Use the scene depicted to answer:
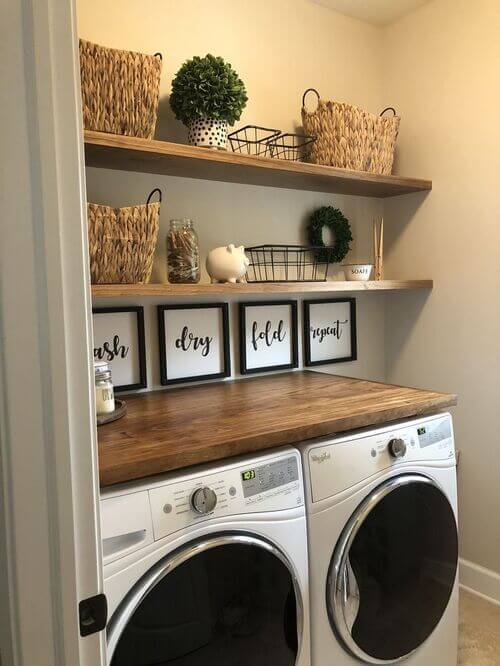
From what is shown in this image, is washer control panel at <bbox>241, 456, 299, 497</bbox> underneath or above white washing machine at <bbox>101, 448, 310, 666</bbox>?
above

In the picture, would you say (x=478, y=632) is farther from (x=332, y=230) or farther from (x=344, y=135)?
(x=344, y=135)

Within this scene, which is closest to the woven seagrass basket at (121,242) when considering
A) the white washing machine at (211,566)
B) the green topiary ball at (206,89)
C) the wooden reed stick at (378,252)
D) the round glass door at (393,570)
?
the green topiary ball at (206,89)

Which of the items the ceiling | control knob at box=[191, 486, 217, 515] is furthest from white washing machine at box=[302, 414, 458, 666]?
the ceiling

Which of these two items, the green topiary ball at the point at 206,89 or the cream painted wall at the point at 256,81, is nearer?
the green topiary ball at the point at 206,89

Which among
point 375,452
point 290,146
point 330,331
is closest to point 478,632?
point 375,452

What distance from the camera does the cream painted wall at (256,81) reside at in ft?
5.96

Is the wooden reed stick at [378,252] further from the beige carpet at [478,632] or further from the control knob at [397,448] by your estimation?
the beige carpet at [478,632]

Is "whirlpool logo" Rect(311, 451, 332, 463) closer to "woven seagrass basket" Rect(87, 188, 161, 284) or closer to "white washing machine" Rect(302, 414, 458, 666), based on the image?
"white washing machine" Rect(302, 414, 458, 666)

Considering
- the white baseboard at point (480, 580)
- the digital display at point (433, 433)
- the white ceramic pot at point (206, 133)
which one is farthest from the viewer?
the white baseboard at point (480, 580)

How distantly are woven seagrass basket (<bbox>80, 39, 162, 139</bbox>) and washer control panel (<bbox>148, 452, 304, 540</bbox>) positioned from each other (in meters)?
1.06

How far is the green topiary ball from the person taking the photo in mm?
1706

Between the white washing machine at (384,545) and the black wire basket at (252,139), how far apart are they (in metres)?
1.22

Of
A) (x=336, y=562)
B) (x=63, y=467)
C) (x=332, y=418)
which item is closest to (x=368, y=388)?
(x=332, y=418)

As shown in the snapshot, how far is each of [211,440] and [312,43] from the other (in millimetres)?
1870
